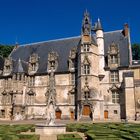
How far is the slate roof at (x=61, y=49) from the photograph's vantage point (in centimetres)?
4220

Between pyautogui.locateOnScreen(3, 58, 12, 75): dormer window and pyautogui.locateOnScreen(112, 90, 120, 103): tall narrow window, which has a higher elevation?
pyautogui.locateOnScreen(3, 58, 12, 75): dormer window

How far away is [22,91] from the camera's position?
43.6 meters

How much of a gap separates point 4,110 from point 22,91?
17.7 ft

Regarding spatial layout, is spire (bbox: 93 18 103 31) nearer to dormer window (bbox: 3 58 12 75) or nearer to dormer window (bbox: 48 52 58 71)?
dormer window (bbox: 48 52 58 71)

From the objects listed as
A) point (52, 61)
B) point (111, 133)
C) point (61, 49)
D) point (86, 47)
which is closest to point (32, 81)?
point (52, 61)

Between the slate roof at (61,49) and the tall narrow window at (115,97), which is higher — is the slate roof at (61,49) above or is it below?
above

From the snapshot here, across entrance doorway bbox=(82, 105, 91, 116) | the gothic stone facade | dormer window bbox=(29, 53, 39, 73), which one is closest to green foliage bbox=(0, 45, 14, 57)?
the gothic stone facade

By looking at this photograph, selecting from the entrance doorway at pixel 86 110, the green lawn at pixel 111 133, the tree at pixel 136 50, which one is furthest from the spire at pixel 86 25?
the tree at pixel 136 50

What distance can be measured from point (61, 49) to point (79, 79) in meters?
10.2

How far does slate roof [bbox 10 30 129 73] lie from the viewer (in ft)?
138

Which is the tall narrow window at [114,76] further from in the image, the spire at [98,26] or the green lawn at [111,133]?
the green lawn at [111,133]

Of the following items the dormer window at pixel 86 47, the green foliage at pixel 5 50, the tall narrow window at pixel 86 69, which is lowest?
the tall narrow window at pixel 86 69

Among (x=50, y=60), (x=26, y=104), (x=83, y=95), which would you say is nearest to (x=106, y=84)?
(x=83, y=95)

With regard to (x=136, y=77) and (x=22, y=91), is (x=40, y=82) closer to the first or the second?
(x=22, y=91)
